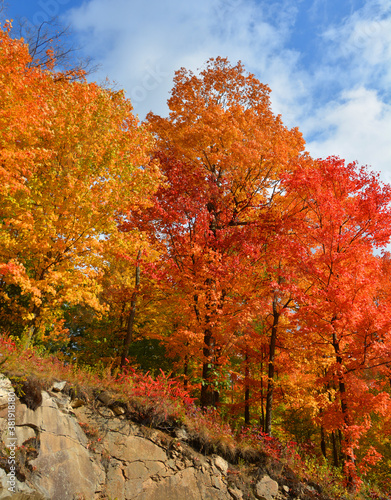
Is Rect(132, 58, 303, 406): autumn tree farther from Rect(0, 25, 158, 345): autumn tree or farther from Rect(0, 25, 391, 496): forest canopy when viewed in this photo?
Rect(0, 25, 158, 345): autumn tree

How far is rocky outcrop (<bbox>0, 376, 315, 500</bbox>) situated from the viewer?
539 cm

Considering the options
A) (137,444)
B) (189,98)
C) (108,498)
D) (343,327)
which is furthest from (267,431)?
(189,98)

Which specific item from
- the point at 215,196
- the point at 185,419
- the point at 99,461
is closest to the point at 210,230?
the point at 215,196

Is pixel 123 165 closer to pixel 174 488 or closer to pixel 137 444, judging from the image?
pixel 137 444

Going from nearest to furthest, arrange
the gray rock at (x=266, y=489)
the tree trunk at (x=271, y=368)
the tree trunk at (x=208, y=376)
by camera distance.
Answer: the gray rock at (x=266, y=489) → the tree trunk at (x=208, y=376) → the tree trunk at (x=271, y=368)

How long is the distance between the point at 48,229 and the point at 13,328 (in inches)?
305

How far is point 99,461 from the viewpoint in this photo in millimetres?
6508

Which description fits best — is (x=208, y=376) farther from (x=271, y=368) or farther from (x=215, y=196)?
(x=215, y=196)

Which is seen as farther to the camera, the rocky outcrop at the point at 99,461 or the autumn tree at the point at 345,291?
the autumn tree at the point at 345,291

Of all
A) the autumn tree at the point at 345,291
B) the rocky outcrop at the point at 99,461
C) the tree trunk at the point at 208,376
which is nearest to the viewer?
the rocky outcrop at the point at 99,461

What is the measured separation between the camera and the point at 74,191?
8477 mm

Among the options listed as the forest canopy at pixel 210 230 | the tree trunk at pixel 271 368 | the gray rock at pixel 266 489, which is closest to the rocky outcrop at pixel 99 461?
the gray rock at pixel 266 489

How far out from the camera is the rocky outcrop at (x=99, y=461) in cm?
539

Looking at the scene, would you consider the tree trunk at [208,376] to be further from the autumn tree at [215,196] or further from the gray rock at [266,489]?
the gray rock at [266,489]
